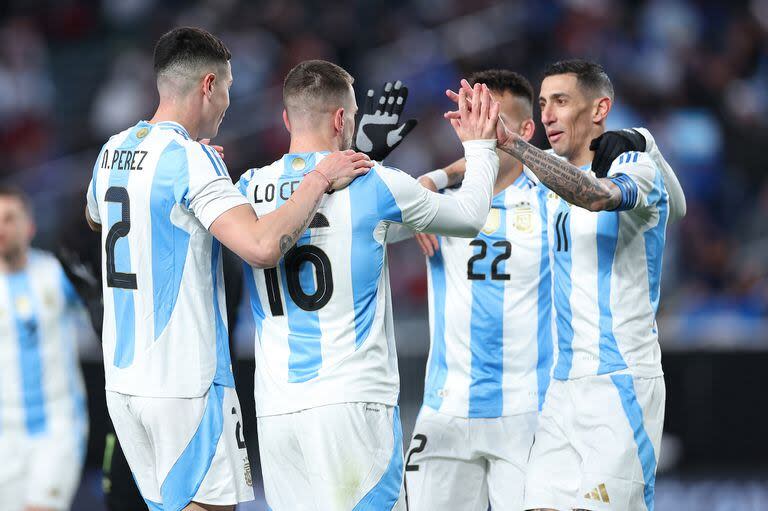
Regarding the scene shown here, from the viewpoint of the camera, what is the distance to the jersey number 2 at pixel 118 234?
4562mm

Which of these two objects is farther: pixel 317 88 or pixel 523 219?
pixel 523 219

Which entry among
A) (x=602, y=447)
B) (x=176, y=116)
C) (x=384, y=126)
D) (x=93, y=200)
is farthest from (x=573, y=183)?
(x=93, y=200)

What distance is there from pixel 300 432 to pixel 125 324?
2.83 feet

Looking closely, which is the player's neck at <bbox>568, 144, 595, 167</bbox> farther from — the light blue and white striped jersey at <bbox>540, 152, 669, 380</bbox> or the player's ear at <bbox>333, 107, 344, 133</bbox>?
the player's ear at <bbox>333, 107, 344, 133</bbox>

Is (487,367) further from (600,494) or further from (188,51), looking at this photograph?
(188,51)

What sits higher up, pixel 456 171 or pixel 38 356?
pixel 456 171

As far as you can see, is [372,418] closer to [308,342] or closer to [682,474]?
[308,342]

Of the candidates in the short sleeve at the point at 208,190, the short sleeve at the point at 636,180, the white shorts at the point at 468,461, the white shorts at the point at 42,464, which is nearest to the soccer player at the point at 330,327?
the short sleeve at the point at 208,190

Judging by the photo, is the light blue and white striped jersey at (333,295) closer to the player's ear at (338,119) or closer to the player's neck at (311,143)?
the player's neck at (311,143)

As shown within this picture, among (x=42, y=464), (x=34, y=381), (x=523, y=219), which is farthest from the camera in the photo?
(x=34, y=381)

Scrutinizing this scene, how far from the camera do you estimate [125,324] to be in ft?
15.0

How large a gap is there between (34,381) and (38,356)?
0.55 ft

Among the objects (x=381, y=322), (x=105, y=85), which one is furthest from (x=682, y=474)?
(x=105, y=85)

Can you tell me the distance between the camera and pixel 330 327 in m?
4.52
